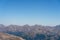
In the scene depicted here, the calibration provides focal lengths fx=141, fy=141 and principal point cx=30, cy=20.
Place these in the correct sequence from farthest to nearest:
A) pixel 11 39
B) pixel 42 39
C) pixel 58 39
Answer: pixel 42 39, pixel 58 39, pixel 11 39

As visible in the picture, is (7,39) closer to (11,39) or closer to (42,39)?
(11,39)

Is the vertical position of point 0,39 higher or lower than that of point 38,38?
lower

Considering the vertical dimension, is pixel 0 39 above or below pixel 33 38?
below

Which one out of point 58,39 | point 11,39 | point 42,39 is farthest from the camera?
point 42,39

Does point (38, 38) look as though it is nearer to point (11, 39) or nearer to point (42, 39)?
point (42, 39)

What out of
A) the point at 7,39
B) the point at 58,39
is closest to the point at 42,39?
the point at 58,39

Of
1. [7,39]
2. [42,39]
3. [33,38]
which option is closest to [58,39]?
[42,39]

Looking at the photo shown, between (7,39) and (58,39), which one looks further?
(58,39)

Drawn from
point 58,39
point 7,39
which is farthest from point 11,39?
point 58,39

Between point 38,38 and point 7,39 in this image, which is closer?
point 7,39
